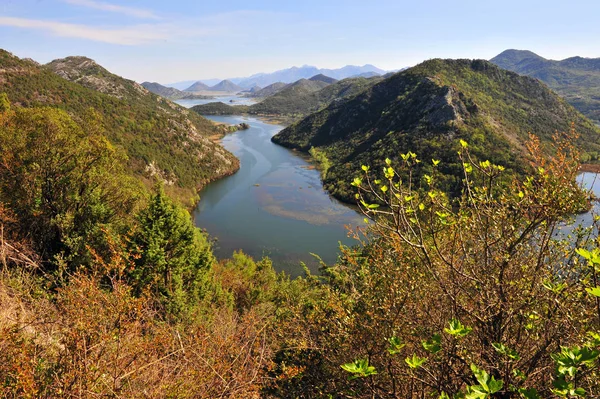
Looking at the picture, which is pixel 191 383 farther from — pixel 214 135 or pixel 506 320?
pixel 214 135

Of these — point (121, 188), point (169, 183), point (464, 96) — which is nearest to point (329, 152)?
point (464, 96)

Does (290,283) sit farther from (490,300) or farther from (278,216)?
(278,216)

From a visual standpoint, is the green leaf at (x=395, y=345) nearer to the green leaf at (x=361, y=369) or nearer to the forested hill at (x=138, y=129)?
the green leaf at (x=361, y=369)

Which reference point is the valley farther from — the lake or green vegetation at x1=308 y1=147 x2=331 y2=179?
green vegetation at x1=308 y1=147 x2=331 y2=179

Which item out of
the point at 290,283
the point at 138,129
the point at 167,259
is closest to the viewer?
the point at 167,259

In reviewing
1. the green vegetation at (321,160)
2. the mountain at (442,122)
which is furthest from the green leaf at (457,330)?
the green vegetation at (321,160)

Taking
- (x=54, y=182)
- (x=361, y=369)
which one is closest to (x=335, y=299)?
(x=361, y=369)

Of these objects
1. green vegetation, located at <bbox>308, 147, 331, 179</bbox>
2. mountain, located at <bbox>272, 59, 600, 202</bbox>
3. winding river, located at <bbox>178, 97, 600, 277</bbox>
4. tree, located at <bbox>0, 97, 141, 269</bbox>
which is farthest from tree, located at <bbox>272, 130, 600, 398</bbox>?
green vegetation, located at <bbox>308, 147, 331, 179</bbox>
